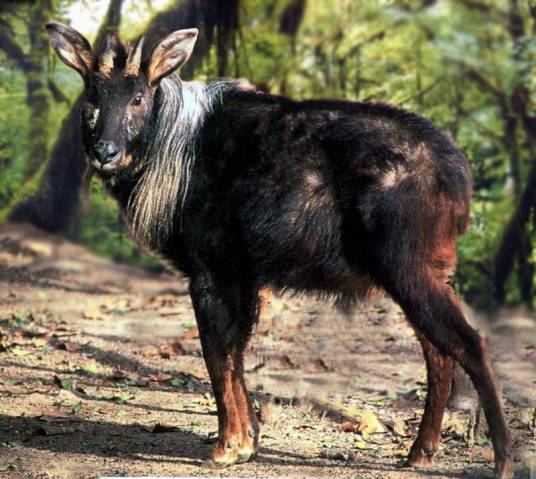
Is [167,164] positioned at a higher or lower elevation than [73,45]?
lower

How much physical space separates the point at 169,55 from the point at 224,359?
162 centimetres

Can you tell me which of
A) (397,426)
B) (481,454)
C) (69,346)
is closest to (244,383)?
(397,426)

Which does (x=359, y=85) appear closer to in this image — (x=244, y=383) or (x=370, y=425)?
(x=370, y=425)

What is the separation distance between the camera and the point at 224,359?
484 centimetres

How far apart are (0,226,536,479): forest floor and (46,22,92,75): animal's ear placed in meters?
2.05

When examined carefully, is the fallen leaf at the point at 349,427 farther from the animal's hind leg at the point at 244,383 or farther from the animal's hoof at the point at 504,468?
the animal's hoof at the point at 504,468

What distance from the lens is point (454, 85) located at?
32.3 feet

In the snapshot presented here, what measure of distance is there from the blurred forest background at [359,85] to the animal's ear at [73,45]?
3836 millimetres

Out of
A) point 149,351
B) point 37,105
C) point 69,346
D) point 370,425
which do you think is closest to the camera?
point 370,425

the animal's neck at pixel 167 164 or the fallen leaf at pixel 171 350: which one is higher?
the animal's neck at pixel 167 164

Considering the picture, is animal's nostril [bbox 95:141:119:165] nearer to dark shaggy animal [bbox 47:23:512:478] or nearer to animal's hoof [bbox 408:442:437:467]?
dark shaggy animal [bbox 47:23:512:478]

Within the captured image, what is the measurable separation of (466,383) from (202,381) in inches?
70.8

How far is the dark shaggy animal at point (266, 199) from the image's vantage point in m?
4.50

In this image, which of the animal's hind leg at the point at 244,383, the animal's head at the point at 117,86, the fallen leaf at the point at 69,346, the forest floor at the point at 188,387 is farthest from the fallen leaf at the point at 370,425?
the fallen leaf at the point at 69,346
